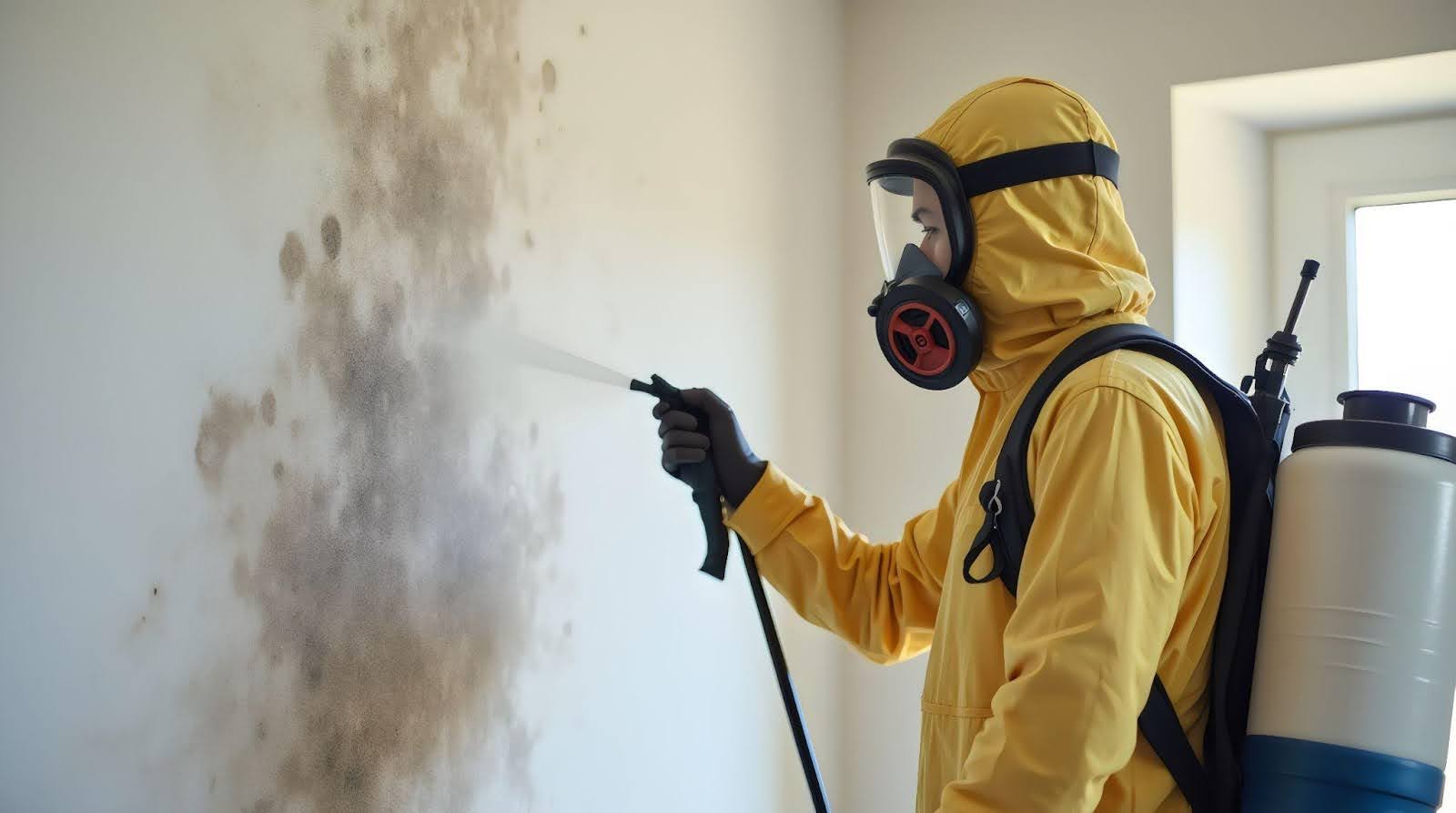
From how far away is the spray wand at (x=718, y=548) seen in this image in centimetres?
149

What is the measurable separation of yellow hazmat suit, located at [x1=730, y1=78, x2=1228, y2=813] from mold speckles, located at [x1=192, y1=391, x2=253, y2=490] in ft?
2.43

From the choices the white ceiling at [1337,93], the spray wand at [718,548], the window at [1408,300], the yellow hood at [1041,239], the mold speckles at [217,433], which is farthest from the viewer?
the window at [1408,300]

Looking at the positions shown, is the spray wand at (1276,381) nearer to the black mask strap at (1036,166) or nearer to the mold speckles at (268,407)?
the black mask strap at (1036,166)

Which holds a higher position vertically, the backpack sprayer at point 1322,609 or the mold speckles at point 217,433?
the mold speckles at point 217,433

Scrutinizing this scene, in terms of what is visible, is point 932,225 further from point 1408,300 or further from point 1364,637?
point 1408,300

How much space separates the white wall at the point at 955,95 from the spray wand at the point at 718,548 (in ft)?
3.59

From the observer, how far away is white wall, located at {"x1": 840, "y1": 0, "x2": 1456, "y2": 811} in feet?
7.54

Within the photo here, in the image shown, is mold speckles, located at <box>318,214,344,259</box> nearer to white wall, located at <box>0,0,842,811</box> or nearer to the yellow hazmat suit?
white wall, located at <box>0,0,842,811</box>

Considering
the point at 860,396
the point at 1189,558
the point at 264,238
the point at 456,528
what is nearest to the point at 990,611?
the point at 1189,558

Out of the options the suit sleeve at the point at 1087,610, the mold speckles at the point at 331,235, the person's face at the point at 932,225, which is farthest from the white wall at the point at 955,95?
the mold speckles at the point at 331,235

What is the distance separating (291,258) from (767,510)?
0.66m

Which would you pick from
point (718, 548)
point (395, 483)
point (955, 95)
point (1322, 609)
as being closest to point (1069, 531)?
point (1322, 609)

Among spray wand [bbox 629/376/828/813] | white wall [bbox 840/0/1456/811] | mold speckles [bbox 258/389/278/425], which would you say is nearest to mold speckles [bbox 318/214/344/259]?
mold speckles [bbox 258/389/278/425]

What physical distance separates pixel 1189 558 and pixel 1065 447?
0.51 ft
